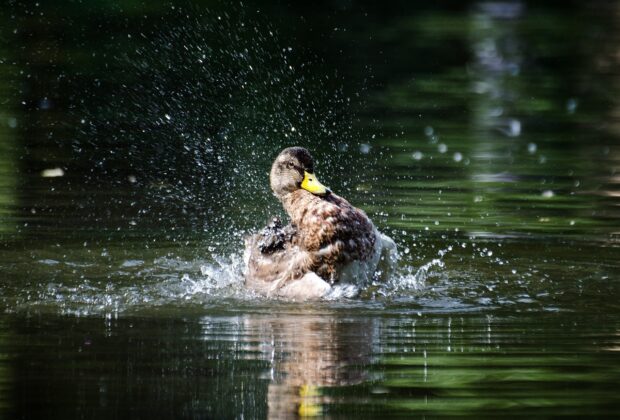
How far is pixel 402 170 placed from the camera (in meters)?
10.3

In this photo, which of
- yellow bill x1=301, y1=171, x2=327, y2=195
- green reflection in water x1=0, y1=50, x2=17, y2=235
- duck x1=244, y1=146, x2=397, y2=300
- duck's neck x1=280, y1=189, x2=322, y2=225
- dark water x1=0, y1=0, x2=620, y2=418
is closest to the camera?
dark water x1=0, y1=0, x2=620, y2=418

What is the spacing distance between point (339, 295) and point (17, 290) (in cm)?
180

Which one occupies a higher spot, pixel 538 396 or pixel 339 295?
pixel 339 295

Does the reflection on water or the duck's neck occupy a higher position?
the duck's neck

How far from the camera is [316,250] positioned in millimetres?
6965

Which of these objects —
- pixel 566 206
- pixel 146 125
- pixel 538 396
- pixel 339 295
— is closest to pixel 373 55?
pixel 146 125

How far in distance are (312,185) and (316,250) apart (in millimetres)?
584

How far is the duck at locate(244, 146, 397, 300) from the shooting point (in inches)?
271

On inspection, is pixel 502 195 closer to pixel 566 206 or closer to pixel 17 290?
pixel 566 206

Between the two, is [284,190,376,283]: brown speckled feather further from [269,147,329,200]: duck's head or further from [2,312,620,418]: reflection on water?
[2,312,620,418]: reflection on water

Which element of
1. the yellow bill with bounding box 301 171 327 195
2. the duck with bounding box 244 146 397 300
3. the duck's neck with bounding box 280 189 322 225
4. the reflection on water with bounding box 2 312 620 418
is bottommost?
the reflection on water with bounding box 2 312 620 418

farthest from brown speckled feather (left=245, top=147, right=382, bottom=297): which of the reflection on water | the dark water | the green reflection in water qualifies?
the green reflection in water

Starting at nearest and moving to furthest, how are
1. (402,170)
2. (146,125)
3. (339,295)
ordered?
1. (339,295)
2. (402,170)
3. (146,125)

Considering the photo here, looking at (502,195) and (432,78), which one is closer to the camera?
(502,195)
